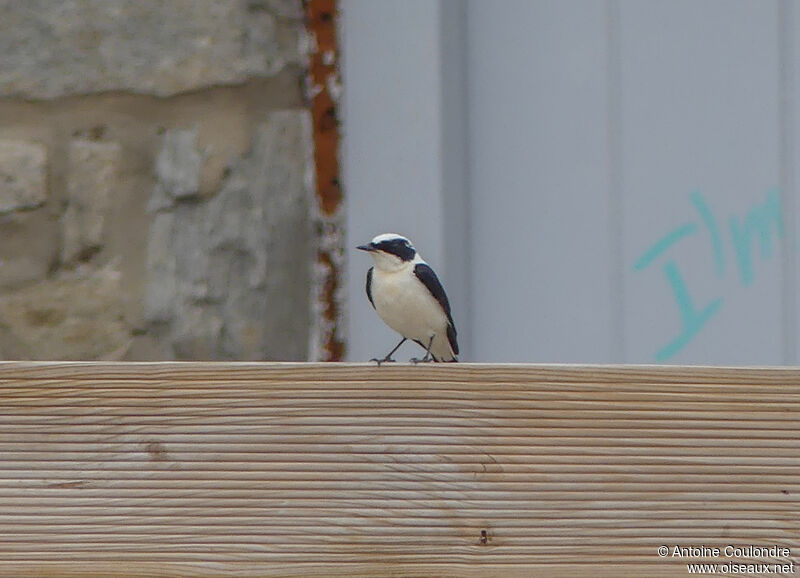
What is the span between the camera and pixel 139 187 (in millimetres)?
1734

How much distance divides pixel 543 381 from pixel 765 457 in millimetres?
177

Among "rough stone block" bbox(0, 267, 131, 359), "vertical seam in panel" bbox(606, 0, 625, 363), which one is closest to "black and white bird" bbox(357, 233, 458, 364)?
"vertical seam in panel" bbox(606, 0, 625, 363)

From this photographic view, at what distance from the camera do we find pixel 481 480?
2.72 ft

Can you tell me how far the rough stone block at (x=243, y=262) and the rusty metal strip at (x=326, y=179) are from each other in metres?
0.03

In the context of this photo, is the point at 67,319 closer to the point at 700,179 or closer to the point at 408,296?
the point at 408,296

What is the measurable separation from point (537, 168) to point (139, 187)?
0.71 m

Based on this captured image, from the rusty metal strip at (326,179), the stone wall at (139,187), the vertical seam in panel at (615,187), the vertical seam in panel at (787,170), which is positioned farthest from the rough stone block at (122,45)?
the vertical seam in panel at (787,170)

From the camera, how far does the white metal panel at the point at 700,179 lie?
1870 mm

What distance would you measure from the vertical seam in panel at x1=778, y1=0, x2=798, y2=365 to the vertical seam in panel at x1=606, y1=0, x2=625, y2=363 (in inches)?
10.7

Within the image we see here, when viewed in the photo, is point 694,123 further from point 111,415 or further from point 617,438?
point 111,415

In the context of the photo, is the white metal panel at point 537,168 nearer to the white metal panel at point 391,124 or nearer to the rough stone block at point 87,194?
the white metal panel at point 391,124

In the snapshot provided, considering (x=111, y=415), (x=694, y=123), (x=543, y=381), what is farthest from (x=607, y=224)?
(x=111, y=415)

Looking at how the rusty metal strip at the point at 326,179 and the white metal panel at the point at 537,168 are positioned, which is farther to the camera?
the white metal panel at the point at 537,168

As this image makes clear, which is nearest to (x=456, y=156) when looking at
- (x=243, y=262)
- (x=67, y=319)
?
(x=243, y=262)
